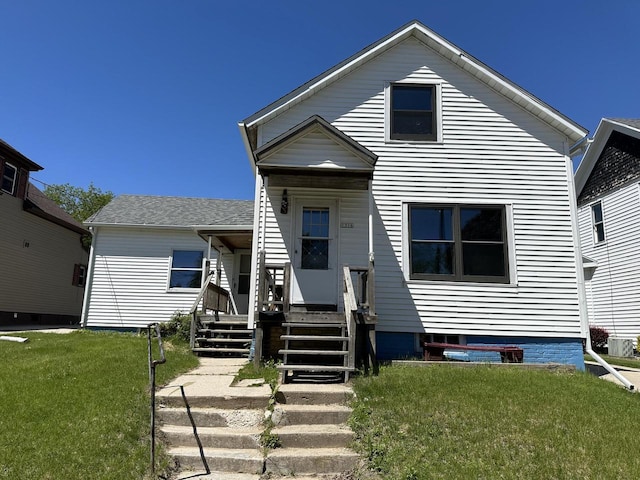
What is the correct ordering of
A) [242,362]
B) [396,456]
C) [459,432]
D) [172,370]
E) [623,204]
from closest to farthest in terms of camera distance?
[396,456]
[459,432]
[172,370]
[242,362]
[623,204]

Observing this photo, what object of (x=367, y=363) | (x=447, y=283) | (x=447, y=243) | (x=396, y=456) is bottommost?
(x=396, y=456)

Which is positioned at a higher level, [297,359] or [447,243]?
[447,243]

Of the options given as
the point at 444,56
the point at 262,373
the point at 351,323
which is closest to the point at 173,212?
the point at 262,373

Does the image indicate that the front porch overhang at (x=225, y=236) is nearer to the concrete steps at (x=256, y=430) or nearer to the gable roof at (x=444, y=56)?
the gable roof at (x=444, y=56)

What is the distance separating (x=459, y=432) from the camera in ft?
14.6

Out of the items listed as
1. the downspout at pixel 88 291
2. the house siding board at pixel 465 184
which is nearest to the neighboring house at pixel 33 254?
the downspout at pixel 88 291

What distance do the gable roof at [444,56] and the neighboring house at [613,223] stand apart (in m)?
7.83

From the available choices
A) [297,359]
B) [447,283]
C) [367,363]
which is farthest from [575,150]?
[297,359]

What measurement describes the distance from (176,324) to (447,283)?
7967 millimetres

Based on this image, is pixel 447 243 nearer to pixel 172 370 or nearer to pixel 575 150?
pixel 575 150

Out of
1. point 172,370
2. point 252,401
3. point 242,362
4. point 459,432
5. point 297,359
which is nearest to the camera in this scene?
point 459,432

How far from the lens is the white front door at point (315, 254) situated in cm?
863

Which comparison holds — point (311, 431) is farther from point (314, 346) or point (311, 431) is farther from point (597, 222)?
point (597, 222)

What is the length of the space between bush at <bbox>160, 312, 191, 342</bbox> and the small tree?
2982cm
